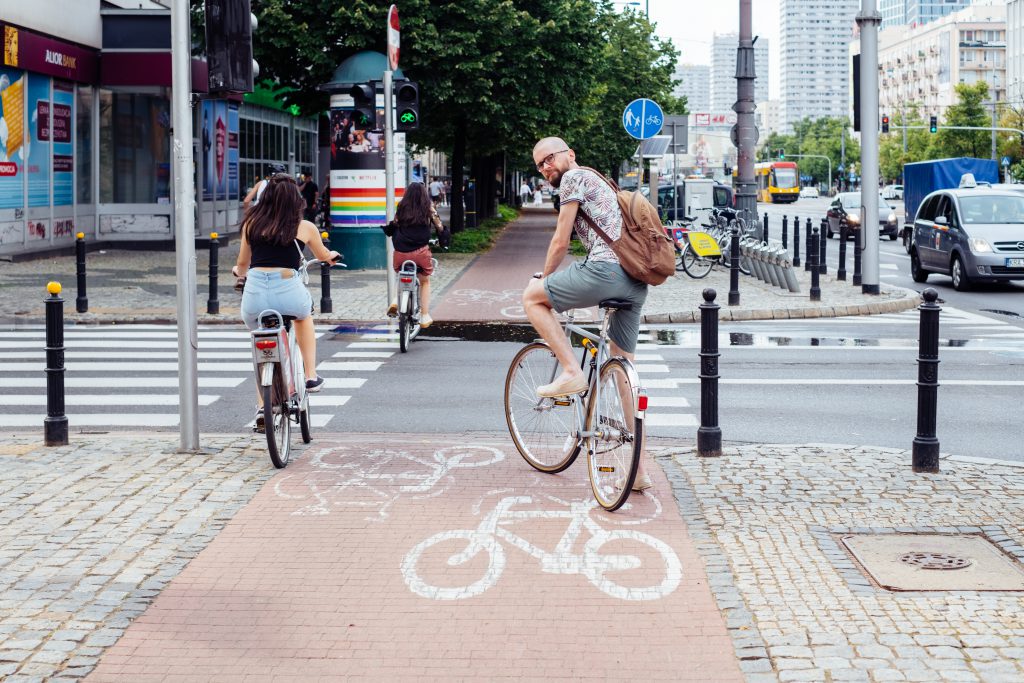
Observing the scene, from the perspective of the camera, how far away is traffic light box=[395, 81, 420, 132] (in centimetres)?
1831

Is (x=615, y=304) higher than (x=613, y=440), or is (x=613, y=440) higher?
(x=615, y=304)

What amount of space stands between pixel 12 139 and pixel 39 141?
58.8 inches

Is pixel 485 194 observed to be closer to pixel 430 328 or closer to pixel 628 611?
pixel 430 328

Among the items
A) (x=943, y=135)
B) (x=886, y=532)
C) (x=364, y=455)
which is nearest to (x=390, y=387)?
(x=364, y=455)

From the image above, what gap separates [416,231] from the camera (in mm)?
14836

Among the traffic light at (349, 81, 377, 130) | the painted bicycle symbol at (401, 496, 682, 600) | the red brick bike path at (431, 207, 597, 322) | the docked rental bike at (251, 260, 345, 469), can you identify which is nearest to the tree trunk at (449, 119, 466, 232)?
the red brick bike path at (431, 207, 597, 322)

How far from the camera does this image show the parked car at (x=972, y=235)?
2252 centimetres

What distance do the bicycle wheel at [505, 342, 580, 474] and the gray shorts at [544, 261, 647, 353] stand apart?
0.40 m

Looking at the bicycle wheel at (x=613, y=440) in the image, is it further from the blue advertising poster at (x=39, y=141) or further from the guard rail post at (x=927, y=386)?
the blue advertising poster at (x=39, y=141)

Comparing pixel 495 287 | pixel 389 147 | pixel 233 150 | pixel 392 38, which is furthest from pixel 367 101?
pixel 233 150

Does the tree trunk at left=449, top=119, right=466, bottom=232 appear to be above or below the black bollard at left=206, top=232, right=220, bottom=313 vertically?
above

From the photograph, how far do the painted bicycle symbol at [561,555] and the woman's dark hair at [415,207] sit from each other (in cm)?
817

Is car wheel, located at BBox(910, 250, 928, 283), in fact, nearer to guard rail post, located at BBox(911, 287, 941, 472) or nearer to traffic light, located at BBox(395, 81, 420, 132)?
traffic light, located at BBox(395, 81, 420, 132)

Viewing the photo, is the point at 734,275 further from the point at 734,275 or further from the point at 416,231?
the point at 416,231
